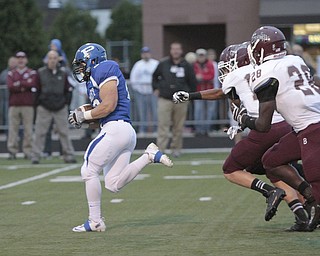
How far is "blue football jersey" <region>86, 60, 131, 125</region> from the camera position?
9359 mm

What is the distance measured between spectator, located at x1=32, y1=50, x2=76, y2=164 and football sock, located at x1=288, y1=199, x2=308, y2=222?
9.15 m

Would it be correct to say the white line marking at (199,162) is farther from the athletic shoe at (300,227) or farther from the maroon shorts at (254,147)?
the athletic shoe at (300,227)

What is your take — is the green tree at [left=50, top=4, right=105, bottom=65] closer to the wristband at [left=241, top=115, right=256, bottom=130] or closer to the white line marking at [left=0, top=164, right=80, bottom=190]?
the white line marking at [left=0, top=164, right=80, bottom=190]

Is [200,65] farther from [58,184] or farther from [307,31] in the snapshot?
[58,184]

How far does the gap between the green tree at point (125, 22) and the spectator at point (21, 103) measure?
30616 millimetres

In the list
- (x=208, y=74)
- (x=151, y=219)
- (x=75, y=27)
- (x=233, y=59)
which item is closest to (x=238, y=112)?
(x=233, y=59)

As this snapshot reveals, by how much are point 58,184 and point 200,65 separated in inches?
306

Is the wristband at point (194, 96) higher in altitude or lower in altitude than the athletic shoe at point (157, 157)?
higher

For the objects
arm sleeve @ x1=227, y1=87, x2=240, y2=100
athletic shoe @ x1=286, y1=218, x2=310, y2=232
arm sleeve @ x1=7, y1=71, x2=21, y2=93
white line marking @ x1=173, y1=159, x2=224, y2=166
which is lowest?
white line marking @ x1=173, y1=159, x2=224, y2=166

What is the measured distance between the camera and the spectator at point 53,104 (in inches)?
711

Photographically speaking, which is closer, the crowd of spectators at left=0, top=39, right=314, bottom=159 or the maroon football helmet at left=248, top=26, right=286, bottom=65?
the maroon football helmet at left=248, top=26, right=286, bottom=65

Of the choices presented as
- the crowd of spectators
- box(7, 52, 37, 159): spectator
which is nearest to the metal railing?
the crowd of spectators

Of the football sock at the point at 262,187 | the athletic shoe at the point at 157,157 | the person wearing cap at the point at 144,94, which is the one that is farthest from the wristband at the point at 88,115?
the person wearing cap at the point at 144,94

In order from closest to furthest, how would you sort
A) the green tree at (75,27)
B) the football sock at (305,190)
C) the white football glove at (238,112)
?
the white football glove at (238,112)
the football sock at (305,190)
the green tree at (75,27)
